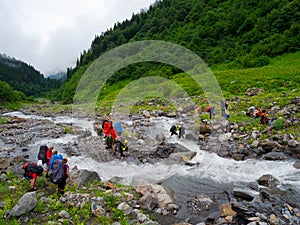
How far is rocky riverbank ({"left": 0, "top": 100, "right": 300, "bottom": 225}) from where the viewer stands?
21.5 ft

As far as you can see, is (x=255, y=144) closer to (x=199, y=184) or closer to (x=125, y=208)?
(x=199, y=184)

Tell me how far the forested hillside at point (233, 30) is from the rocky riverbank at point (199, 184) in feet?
86.1

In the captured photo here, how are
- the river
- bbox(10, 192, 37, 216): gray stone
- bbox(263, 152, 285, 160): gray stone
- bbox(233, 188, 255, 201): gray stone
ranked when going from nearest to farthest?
bbox(10, 192, 37, 216): gray stone
bbox(233, 188, 255, 201): gray stone
the river
bbox(263, 152, 285, 160): gray stone

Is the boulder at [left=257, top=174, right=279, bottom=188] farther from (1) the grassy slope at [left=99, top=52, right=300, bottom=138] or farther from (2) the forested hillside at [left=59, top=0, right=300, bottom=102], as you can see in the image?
(2) the forested hillside at [left=59, top=0, right=300, bottom=102]

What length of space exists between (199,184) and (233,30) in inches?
2119

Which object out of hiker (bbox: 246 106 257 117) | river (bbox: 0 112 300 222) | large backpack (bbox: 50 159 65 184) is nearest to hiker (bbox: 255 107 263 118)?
hiker (bbox: 246 106 257 117)

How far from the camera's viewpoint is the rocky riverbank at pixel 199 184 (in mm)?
6562

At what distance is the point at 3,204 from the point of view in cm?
709

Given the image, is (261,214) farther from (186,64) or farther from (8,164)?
(186,64)

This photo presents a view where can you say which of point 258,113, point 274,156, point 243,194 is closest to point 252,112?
point 258,113

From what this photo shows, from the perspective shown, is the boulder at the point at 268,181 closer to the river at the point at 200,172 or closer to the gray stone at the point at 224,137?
the river at the point at 200,172

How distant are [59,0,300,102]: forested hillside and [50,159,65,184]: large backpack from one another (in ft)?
116

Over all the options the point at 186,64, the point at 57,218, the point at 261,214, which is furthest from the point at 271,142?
the point at 186,64

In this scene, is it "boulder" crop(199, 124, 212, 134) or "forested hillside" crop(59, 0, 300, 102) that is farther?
"forested hillside" crop(59, 0, 300, 102)
